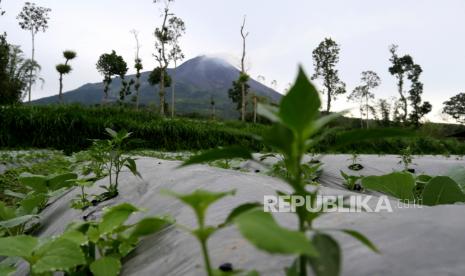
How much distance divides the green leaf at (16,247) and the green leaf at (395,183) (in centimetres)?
98

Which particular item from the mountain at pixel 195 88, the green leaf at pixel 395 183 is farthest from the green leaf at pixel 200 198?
the mountain at pixel 195 88

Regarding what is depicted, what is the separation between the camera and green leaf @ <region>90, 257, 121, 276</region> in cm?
87

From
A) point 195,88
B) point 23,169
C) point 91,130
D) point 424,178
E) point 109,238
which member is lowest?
point 23,169

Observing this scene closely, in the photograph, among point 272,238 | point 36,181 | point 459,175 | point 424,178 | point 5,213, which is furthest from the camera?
point 36,181

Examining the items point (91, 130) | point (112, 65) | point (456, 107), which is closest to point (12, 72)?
point (112, 65)

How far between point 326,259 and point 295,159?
145mm

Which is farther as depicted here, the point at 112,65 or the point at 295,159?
the point at 112,65

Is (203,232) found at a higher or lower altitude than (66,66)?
lower

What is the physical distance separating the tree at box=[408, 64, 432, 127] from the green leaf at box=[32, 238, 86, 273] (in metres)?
37.3

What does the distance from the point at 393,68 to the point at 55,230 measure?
36.1 meters

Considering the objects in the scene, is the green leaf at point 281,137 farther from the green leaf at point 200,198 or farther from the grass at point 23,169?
the grass at point 23,169

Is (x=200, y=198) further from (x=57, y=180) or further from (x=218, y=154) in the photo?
(x=57, y=180)

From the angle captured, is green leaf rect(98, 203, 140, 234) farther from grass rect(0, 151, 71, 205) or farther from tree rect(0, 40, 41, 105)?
tree rect(0, 40, 41, 105)

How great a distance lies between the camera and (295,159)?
52 centimetres
